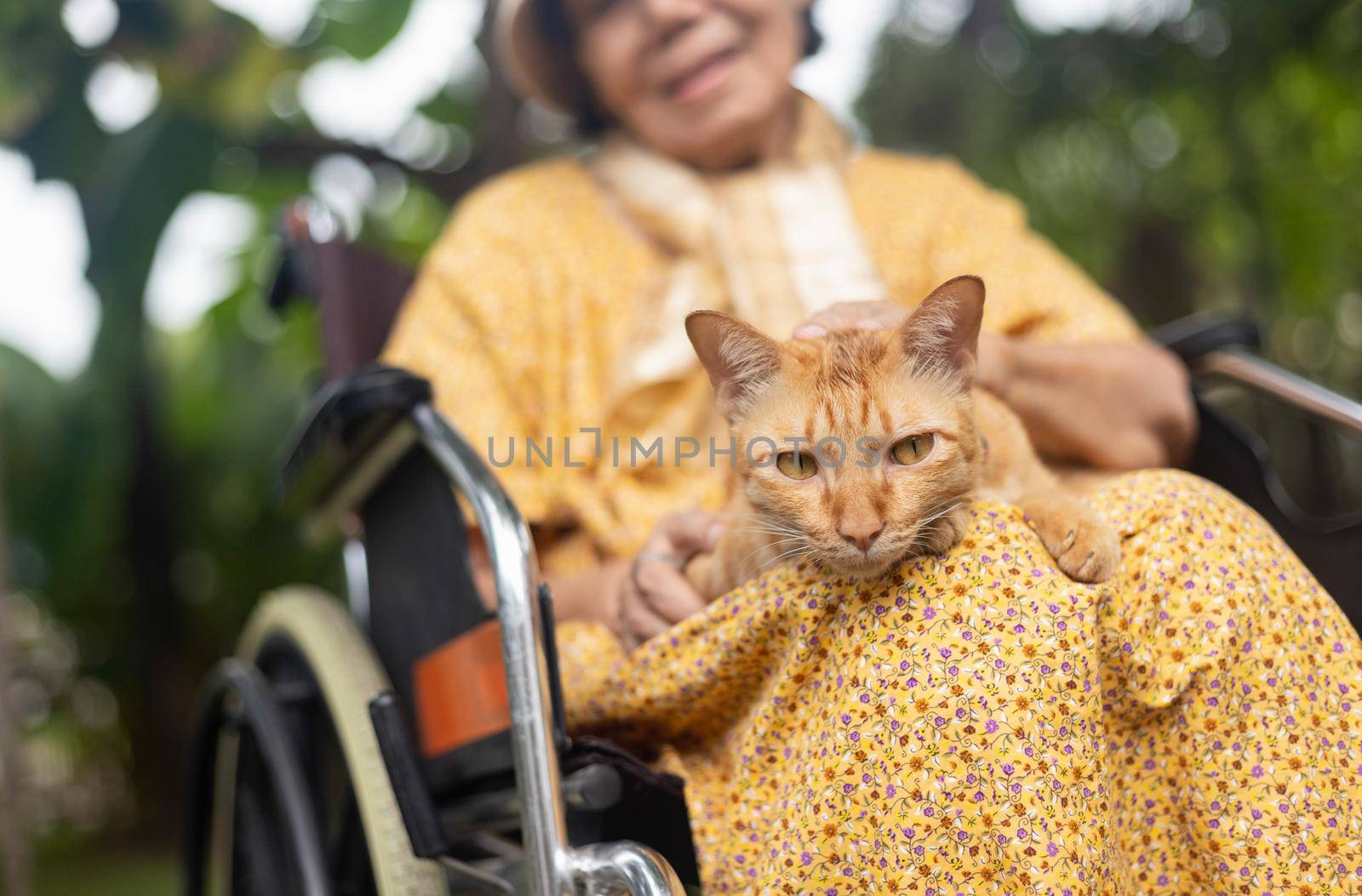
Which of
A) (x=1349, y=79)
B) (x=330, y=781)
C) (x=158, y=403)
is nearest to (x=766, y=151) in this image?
(x=330, y=781)

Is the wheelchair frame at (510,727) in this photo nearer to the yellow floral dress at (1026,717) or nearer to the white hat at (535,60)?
the yellow floral dress at (1026,717)

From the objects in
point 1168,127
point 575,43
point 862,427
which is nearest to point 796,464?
point 862,427

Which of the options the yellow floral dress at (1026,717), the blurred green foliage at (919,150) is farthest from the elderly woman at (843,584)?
the blurred green foliage at (919,150)

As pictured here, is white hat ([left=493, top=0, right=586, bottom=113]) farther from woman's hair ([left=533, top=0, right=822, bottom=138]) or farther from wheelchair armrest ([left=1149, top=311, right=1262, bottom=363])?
wheelchair armrest ([left=1149, top=311, right=1262, bottom=363])

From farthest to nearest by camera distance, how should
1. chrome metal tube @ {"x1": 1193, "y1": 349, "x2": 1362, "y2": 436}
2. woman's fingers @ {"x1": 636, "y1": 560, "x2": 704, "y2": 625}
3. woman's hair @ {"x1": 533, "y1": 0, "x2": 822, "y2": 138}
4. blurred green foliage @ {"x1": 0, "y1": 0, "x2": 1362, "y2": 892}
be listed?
blurred green foliage @ {"x1": 0, "y1": 0, "x2": 1362, "y2": 892} → woman's hair @ {"x1": 533, "y1": 0, "x2": 822, "y2": 138} → chrome metal tube @ {"x1": 1193, "y1": 349, "x2": 1362, "y2": 436} → woman's fingers @ {"x1": 636, "y1": 560, "x2": 704, "y2": 625}

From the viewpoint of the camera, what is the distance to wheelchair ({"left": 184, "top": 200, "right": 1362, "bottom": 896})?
93 centimetres

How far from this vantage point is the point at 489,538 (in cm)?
96

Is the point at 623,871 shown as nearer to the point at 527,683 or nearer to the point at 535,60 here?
the point at 527,683

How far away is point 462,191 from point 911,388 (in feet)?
7.62

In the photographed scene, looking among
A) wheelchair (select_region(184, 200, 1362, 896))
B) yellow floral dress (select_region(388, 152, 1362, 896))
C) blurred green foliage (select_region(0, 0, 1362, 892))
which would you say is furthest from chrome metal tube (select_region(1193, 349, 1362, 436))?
blurred green foliage (select_region(0, 0, 1362, 892))

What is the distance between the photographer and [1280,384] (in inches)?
52.2

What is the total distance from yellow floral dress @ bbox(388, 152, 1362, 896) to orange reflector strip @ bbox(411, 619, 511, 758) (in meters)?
0.09

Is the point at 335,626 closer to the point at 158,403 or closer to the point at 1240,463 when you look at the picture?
the point at 1240,463

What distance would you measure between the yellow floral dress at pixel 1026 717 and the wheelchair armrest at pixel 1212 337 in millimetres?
549
